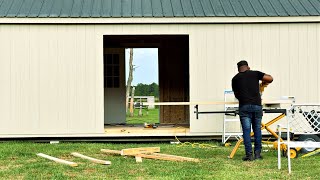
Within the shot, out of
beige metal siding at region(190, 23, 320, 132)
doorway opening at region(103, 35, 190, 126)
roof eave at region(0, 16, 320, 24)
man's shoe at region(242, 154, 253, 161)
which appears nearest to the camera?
man's shoe at region(242, 154, 253, 161)

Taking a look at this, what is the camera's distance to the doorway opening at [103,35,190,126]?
1345cm

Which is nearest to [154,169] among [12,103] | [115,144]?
[115,144]

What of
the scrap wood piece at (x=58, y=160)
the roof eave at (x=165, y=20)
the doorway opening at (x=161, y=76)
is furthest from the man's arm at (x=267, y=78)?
the doorway opening at (x=161, y=76)

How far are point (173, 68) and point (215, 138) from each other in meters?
3.64

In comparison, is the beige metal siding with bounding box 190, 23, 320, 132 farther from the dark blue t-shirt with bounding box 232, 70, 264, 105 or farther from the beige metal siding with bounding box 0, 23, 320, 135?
the dark blue t-shirt with bounding box 232, 70, 264, 105

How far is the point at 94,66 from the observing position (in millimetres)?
10172

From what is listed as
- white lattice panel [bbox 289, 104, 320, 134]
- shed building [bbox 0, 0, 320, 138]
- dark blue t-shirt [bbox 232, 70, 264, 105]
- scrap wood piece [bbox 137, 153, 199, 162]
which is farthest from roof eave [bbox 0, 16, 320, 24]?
scrap wood piece [bbox 137, 153, 199, 162]

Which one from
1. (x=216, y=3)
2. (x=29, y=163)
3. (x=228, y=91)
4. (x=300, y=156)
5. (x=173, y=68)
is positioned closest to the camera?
(x=29, y=163)

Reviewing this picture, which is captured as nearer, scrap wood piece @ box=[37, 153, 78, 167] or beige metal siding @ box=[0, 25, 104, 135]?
scrap wood piece @ box=[37, 153, 78, 167]

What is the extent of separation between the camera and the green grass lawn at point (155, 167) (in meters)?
6.27

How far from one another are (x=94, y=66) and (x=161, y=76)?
12.2 feet

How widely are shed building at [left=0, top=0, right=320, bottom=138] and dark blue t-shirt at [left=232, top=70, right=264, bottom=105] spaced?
2692 millimetres

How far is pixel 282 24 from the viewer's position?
33.7ft

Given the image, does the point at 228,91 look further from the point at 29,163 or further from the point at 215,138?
the point at 29,163
